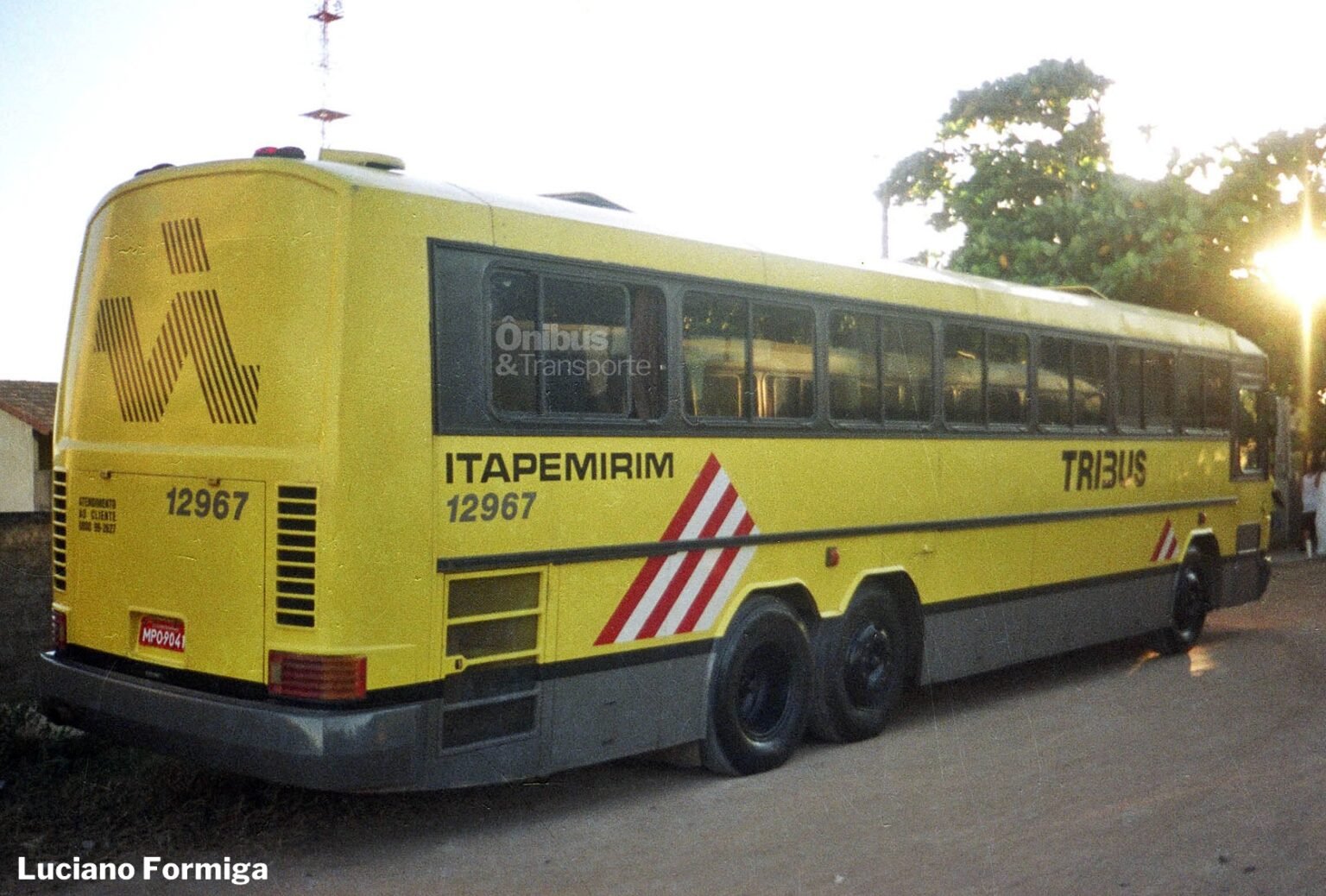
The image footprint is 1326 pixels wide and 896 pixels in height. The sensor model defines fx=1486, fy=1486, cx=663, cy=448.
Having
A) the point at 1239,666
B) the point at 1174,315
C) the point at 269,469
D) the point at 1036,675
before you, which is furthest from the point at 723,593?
the point at 1174,315

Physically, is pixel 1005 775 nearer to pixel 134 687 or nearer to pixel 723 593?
pixel 723 593

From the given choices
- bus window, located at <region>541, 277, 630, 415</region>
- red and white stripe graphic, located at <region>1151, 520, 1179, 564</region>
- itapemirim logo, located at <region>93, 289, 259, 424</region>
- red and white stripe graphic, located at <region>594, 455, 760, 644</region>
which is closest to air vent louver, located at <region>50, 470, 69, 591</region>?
itapemirim logo, located at <region>93, 289, 259, 424</region>

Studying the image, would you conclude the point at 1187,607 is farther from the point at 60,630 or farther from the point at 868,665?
the point at 60,630

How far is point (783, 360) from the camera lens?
8484mm

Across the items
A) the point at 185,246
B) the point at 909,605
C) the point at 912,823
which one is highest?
the point at 185,246

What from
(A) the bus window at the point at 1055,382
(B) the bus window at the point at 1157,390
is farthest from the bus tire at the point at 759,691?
(B) the bus window at the point at 1157,390

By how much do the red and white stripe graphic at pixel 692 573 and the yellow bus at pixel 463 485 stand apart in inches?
0.8

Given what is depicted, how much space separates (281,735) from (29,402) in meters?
18.3

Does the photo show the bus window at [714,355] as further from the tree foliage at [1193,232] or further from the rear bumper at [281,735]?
the tree foliage at [1193,232]

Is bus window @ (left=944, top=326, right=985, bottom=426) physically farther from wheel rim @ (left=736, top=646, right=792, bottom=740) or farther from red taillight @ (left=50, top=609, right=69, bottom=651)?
red taillight @ (left=50, top=609, right=69, bottom=651)

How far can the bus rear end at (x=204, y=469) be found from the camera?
6098 millimetres

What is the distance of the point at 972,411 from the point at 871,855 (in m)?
4.40

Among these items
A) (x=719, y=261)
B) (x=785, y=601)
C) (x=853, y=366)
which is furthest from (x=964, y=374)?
(x=719, y=261)

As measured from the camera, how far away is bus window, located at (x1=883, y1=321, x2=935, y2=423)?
9.41 m
